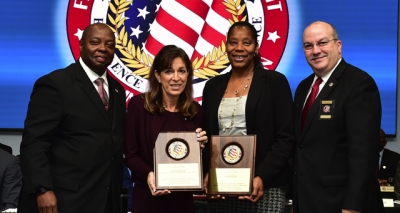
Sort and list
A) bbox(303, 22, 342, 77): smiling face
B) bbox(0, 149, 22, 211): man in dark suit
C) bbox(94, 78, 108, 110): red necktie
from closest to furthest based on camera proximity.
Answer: bbox(303, 22, 342, 77): smiling face < bbox(94, 78, 108, 110): red necktie < bbox(0, 149, 22, 211): man in dark suit

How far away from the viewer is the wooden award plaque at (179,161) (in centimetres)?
338

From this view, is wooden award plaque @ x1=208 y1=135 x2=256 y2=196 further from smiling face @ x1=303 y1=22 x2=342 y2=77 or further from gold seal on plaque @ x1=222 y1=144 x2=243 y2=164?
smiling face @ x1=303 y1=22 x2=342 y2=77

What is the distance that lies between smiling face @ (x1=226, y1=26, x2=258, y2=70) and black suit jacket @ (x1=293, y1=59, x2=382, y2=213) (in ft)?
1.66

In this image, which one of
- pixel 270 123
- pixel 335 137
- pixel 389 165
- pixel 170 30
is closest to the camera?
pixel 335 137

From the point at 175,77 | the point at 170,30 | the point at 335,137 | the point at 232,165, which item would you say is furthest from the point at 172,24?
the point at 335,137

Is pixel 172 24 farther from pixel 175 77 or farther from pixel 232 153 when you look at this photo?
pixel 232 153

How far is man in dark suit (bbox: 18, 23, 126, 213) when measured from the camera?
11.0 feet

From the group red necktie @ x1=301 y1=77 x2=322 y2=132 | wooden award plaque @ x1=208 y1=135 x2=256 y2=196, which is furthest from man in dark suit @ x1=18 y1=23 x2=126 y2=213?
red necktie @ x1=301 y1=77 x2=322 y2=132

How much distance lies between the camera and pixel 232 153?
345cm

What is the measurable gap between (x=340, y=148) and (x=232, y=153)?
597 millimetres

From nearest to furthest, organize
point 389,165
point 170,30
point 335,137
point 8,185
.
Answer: point 335,137, point 8,185, point 389,165, point 170,30

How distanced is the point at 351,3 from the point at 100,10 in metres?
2.72

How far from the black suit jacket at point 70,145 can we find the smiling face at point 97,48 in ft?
0.49

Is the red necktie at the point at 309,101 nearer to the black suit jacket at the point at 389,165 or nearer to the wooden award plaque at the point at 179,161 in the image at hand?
the wooden award plaque at the point at 179,161
